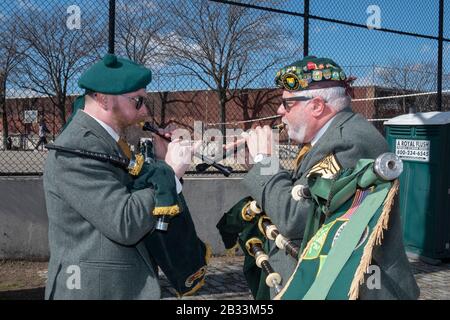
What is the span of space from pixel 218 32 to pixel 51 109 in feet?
9.60

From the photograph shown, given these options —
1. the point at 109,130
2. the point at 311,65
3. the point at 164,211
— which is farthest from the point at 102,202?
the point at 311,65

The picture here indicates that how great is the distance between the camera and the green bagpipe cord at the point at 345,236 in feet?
5.25

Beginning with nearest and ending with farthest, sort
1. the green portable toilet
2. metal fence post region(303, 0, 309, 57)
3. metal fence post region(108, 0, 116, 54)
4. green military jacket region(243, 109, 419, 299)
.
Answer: green military jacket region(243, 109, 419, 299) → metal fence post region(108, 0, 116, 54) → metal fence post region(303, 0, 309, 57) → the green portable toilet

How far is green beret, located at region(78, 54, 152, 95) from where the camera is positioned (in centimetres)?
201

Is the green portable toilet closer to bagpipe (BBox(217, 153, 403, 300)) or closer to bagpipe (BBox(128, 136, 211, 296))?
bagpipe (BBox(128, 136, 211, 296))

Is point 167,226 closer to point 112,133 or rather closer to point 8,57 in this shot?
point 112,133

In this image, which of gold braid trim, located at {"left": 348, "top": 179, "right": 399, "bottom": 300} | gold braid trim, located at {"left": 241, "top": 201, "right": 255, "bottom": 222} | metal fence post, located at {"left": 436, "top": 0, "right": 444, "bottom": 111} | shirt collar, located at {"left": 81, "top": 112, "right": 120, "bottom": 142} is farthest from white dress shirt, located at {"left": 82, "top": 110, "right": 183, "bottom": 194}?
metal fence post, located at {"left": 436, "top": 0, "right": 444, "bottom": 111}

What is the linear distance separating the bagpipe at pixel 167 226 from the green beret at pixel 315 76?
708 millimetres

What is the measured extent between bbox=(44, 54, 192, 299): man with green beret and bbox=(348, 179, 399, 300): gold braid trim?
2.60 feet

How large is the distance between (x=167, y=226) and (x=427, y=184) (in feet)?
17.1

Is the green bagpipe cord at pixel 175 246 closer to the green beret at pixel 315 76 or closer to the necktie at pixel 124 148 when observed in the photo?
the necktie at pixel 124 148

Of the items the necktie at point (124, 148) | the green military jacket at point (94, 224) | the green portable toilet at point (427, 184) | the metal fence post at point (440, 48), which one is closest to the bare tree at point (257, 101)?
the green portable toilet at point (427, 184)

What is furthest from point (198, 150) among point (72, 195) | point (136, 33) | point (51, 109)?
point (51, 109)
